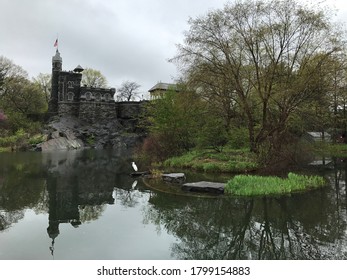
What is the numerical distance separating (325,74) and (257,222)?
13.2m

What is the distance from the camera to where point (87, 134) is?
60.0 metres

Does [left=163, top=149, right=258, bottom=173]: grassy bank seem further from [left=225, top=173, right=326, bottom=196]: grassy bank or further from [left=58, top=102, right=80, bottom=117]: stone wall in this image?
[left=58, top=102, right=80, bottom=117]: stone wall

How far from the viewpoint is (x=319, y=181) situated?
46.9ft

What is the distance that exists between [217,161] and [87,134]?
1720 inches

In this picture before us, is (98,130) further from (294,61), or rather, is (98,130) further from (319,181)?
(319,181)

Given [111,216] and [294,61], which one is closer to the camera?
[111,216]

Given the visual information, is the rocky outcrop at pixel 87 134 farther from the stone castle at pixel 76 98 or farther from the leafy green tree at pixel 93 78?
the leafy green tree at pixel 93 78

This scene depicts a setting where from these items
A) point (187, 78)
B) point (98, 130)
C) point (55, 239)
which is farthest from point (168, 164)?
point (98, 130)

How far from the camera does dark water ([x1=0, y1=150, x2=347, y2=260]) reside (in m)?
6.86

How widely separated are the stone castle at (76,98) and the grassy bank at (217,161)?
43.7 metres

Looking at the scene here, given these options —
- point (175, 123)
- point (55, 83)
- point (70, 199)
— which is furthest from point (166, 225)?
point (55, 83)

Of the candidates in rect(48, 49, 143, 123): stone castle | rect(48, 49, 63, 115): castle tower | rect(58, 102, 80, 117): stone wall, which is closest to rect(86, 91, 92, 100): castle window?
rect(48, 49, 143, 123): stone castle

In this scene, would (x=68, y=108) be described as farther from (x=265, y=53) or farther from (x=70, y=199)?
(x=70, y=199)

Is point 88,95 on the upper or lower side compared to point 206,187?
upper
